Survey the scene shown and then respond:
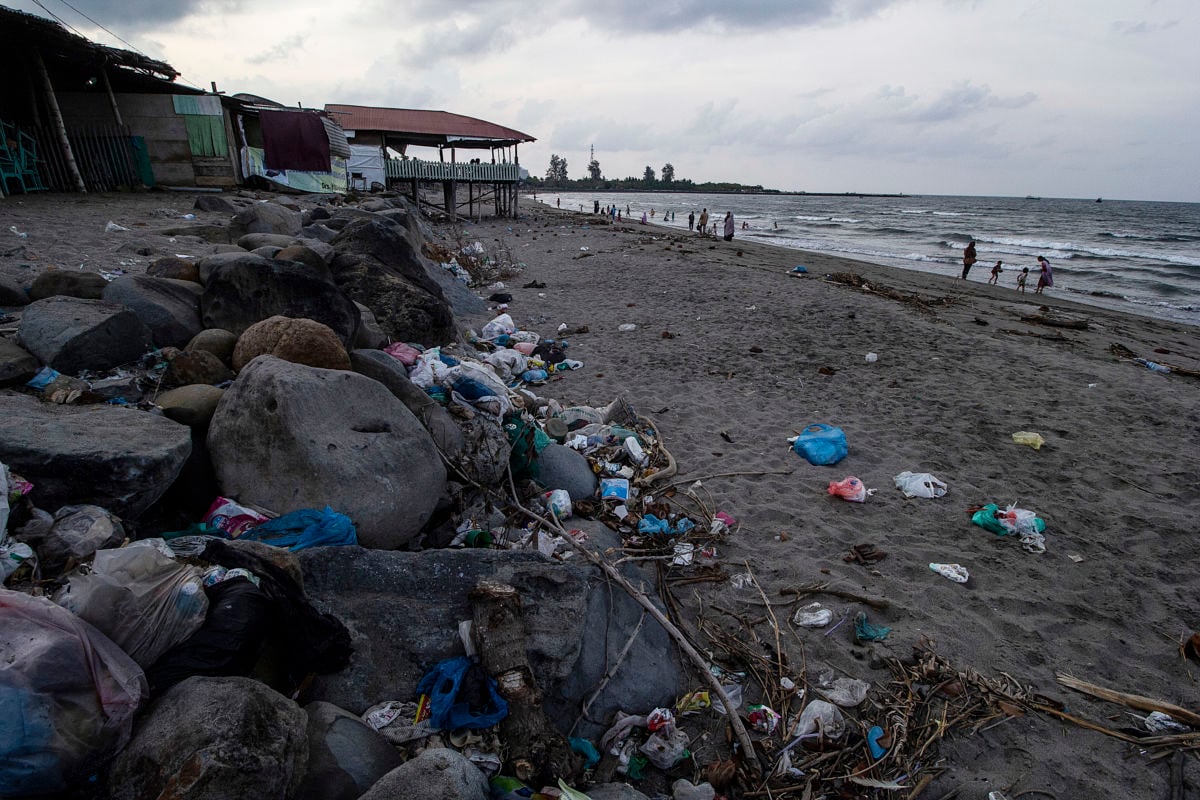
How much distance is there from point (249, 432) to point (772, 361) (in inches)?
249

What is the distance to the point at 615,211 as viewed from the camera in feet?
132

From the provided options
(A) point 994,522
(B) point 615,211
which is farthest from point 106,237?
(B) point 615,211

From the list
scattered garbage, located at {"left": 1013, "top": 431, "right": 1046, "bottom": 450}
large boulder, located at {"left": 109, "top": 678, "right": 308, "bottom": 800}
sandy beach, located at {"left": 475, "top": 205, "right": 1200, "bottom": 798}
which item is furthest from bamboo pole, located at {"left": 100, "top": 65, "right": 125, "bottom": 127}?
scattered garbage, located at {"left": 1013, "top": 431, "right": 1046, "bottom": 450}

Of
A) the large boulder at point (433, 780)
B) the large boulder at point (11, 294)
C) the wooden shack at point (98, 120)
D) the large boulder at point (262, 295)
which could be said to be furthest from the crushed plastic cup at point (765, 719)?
the wooden shack at point (98, 120)

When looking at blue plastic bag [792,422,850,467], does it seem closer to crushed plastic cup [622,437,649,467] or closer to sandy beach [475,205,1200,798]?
sandy beach [475,205,1200,798]

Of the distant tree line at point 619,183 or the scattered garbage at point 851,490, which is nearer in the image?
the scattered garbage at point 851,490

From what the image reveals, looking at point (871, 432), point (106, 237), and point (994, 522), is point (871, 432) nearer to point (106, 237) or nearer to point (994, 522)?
point (994, 522)

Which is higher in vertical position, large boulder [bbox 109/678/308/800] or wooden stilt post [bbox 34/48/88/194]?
wooden stilt post [bbox 34/48/88/194]

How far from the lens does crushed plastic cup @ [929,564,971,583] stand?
3.57 m

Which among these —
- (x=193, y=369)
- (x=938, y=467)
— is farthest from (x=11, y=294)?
(x=938, y=467)

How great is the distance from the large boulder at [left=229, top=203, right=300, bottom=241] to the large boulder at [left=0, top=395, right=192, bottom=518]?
220 inches

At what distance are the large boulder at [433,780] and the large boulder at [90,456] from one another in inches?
66.6

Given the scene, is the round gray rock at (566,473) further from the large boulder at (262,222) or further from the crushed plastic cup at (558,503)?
the large boulder at (262,222)

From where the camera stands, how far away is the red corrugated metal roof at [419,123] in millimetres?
22578
